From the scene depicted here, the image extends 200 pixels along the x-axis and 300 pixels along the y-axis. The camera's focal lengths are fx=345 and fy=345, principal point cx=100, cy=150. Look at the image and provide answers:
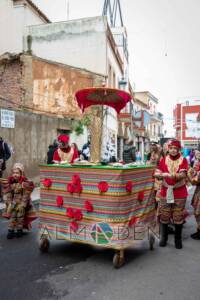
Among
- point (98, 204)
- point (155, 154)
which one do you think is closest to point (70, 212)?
point (98, 204)

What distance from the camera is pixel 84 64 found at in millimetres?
21375

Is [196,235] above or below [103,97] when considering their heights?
below

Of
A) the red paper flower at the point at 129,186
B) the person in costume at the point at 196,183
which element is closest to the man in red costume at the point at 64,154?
the red paper flower at the point at 129,186

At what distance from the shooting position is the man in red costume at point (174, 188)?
5.31 metres

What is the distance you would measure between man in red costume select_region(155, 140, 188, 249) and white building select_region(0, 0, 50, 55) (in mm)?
18087

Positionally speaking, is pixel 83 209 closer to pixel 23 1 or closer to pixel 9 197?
pixel 9 197

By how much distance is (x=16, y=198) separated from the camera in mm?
6043

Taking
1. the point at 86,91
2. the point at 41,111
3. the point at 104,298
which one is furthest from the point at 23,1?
the point at 104,298

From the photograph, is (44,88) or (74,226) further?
(44,88)

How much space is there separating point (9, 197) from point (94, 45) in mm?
16511

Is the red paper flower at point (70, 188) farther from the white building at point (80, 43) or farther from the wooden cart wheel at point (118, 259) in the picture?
the white building at point (80, 43)

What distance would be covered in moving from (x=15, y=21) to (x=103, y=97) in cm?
1828

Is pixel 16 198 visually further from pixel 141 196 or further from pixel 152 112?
pixel 152 112

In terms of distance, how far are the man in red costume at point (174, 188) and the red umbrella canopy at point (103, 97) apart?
1163mm
